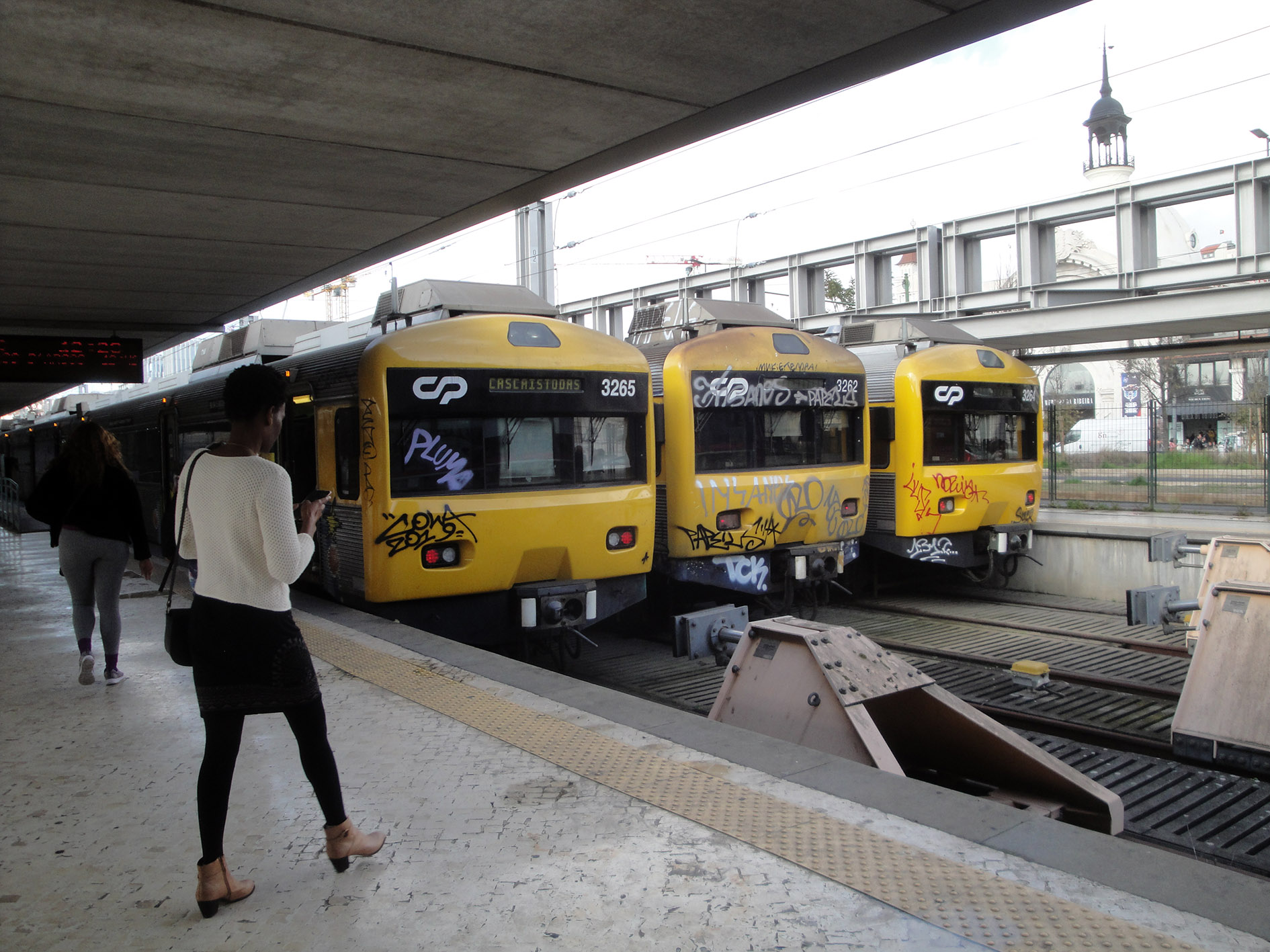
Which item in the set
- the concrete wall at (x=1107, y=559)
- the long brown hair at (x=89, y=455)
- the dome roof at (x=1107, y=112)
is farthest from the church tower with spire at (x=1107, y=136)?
the long brown hair at (x=89, y=455)

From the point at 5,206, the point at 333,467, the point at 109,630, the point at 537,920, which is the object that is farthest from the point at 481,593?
the point at 537,920

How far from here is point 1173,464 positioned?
16.3 metres

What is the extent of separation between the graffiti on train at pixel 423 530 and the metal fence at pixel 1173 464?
507 inches

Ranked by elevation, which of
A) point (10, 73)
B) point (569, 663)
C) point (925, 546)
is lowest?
point (569, 663)

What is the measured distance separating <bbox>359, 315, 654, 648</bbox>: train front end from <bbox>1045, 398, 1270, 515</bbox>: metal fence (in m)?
11.6

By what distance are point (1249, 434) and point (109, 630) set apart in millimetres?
16673

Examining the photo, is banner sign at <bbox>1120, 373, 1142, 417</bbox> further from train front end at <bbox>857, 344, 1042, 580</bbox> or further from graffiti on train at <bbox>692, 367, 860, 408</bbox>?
graffiti on train at <bbox>692, 367, 860, 408</bbox>

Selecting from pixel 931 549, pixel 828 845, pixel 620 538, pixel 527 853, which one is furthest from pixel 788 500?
pixel 527 853

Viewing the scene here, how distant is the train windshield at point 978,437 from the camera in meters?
11.4

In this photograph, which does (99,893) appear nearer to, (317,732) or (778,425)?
(317,732)

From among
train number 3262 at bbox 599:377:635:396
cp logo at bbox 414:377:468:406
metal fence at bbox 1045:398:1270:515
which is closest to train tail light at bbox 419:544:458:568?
cp logo at bbox 414:377:468:406

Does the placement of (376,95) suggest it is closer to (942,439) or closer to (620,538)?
(620,538)

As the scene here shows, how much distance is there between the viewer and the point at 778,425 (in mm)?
9773

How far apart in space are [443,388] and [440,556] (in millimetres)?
1201
